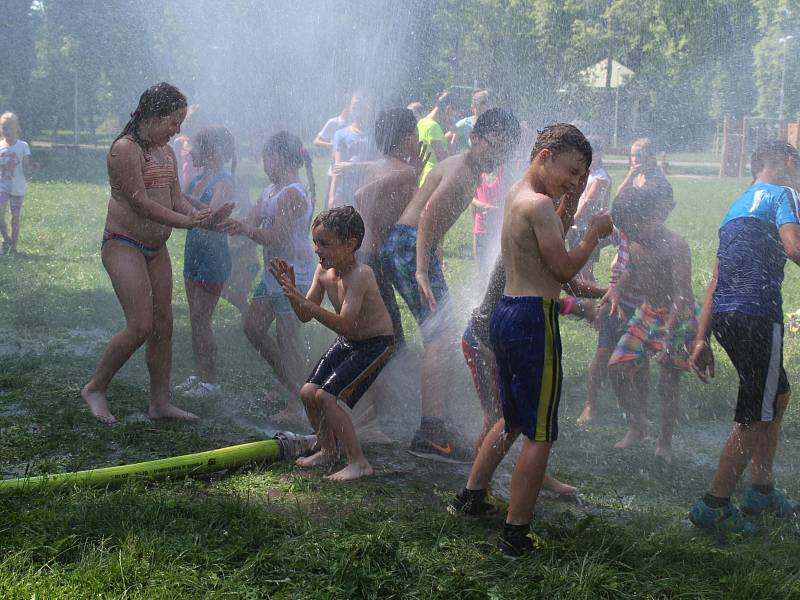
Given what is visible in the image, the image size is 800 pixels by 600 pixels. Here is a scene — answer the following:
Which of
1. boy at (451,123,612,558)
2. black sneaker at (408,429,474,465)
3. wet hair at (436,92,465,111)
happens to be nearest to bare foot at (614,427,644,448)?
black sneaker at (408,429,474,465)

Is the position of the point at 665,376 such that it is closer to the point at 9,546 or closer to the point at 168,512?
the point at 168,512

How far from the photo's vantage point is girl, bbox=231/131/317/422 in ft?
20.0

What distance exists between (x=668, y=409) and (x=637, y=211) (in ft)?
3.86

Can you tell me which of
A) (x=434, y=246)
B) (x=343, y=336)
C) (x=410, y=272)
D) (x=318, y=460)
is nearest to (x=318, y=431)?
(x=318, y=460)

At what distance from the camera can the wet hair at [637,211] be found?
5.63m

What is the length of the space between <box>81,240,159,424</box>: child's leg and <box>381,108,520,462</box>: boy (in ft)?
4.62

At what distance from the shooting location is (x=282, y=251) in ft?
20.1

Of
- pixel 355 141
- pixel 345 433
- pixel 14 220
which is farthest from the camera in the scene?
pixel 14 220

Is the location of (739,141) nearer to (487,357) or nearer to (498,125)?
(498,125)

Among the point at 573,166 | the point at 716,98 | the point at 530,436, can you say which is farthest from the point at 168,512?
the point at 716,98

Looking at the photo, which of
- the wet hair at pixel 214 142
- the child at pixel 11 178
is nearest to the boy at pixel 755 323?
the wet hair at pixel 214 142

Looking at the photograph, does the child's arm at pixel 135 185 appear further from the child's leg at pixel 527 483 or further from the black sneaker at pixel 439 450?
the child's leg at pixel 527 483

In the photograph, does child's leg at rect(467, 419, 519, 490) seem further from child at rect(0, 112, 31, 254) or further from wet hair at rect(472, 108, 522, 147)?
child at rect(0, 112, 31, 254)

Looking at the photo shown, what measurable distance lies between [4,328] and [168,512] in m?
4.58
